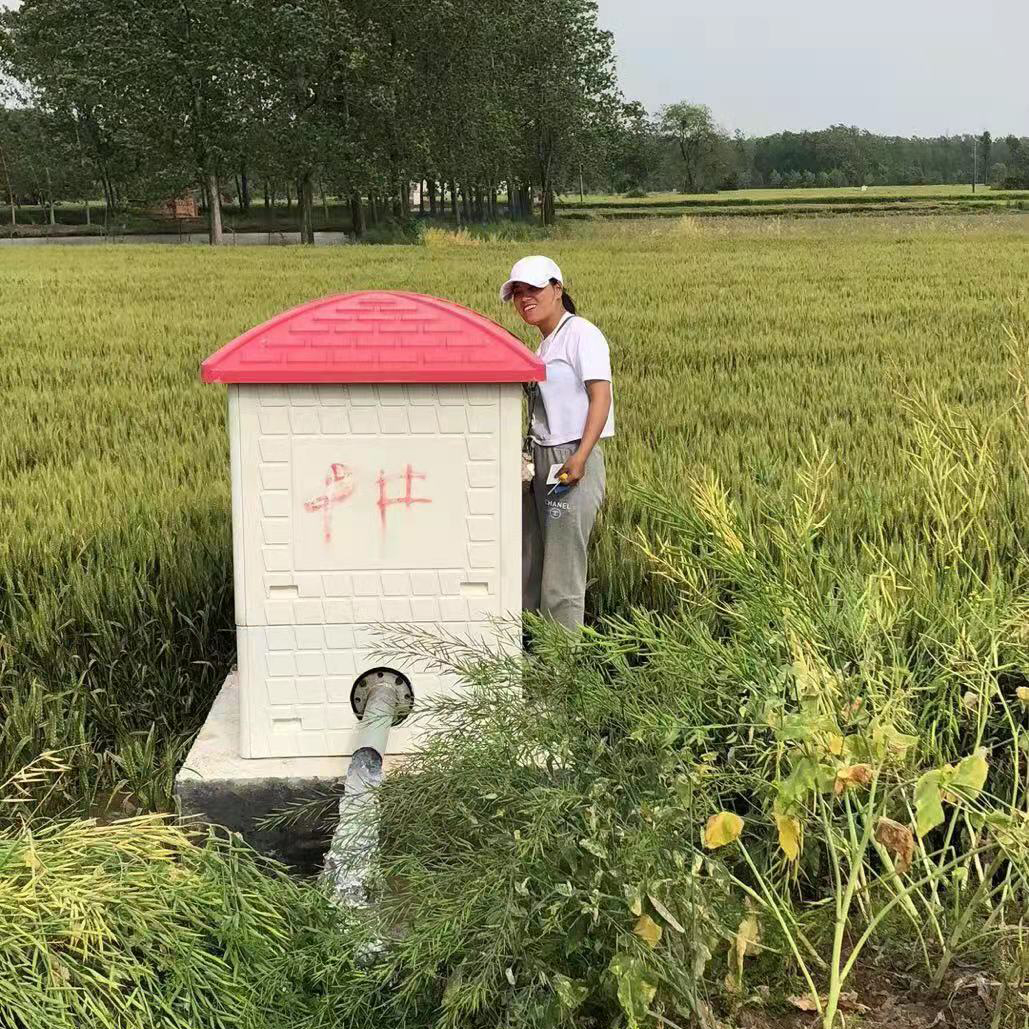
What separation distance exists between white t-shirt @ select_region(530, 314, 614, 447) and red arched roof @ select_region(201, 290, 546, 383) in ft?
1.66

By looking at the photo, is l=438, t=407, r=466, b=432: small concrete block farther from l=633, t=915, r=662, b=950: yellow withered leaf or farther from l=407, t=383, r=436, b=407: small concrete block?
l=633, t=915, r=662, b=950: yellow withered leaf

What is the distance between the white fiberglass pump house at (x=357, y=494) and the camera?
2594 millimetres

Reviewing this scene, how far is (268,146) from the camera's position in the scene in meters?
33.6

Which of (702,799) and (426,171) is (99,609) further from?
(426,171)

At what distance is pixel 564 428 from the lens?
319 centimetres

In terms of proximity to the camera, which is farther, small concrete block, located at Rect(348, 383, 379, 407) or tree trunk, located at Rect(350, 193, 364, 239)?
tree trunk, located at Rect(350, 193, 364, 239)

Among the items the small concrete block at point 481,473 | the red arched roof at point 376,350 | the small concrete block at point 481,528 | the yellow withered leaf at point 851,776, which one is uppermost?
the red arched roof at point 376,350

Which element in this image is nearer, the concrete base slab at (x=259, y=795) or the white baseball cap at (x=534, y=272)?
the concrete base slab at (x=259, y=795)

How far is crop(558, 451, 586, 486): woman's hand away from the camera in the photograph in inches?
121

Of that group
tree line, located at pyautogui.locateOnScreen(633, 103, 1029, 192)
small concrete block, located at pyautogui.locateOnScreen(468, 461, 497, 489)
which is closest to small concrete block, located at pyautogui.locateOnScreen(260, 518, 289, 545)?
small concrete block, located at pyautogui.locateOnScreen(468, 461, 497, 489)

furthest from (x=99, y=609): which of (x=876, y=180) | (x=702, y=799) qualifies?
(x=876, y=180)

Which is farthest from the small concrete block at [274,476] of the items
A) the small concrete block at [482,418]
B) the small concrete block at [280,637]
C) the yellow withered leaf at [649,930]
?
the yellow withered leaf at [649,930]

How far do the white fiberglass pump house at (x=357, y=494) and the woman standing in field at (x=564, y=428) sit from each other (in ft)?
1.45

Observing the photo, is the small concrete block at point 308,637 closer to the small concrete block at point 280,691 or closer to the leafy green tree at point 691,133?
the small concrete block at point 280,691
